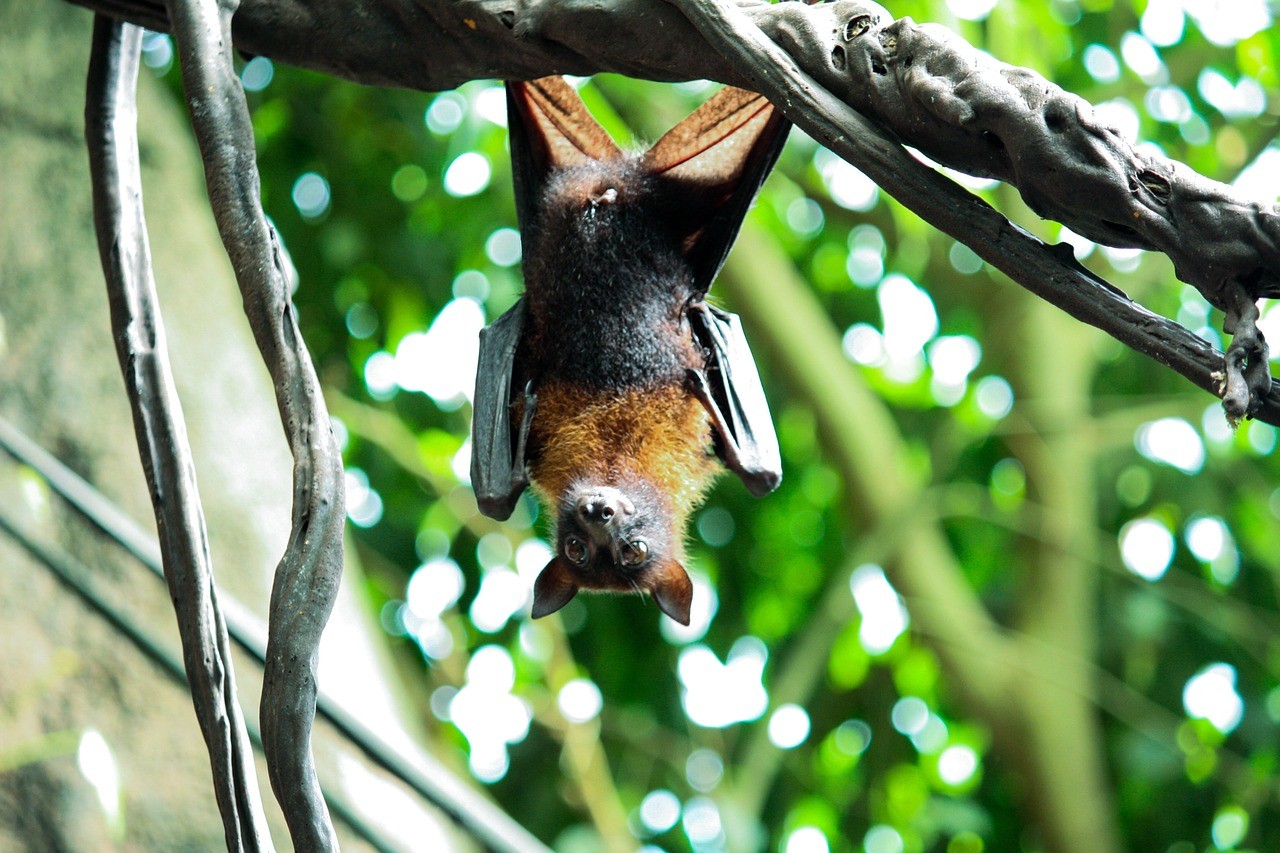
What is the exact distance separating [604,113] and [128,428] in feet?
7.50

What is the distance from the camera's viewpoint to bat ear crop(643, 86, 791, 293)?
2.48 metres

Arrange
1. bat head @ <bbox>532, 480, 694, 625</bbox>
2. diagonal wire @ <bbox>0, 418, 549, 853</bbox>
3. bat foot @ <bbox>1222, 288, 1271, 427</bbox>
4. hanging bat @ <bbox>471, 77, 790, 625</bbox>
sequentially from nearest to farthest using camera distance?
bat foot @ <bbox>1222, 288, 1271, 427</bbox>
hanging bat @ <bbox>471, 77, 790, 625</bbox>
diagonal wire @ <bbox>0, 418, 549, 853</bbox>
bat head @ <bbox>532, 480, 694, 625</bbox>

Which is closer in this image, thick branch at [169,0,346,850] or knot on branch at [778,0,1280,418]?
knot on branch at [778,0,1280,418]

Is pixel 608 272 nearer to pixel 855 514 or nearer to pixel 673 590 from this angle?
pixel 673 590

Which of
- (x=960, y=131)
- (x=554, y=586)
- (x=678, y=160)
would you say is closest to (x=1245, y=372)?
(x=960, y=131)

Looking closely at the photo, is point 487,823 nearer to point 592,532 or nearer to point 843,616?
point 592,532

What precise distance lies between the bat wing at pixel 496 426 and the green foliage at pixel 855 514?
7.20 feet

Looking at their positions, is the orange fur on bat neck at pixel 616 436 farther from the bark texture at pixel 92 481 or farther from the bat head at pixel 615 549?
the bark texture at pixel 92 481

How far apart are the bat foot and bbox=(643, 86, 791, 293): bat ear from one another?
1.35 metres

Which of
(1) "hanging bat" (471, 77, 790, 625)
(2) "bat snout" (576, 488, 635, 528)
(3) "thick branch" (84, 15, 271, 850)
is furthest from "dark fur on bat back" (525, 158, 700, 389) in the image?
(3) "thick branch" (84, 15, 271, 850)

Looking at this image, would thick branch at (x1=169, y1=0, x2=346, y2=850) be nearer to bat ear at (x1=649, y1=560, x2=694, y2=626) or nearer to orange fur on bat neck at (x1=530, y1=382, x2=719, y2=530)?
orange fur on bat neck at (x1=530, y1=382, x2=719, y2=530)

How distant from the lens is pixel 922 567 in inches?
205

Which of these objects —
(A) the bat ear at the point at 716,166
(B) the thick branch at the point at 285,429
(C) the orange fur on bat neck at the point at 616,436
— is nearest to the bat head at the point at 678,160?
(A) the bat ear at the point at 716,166

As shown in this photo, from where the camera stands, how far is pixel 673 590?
3.06m
